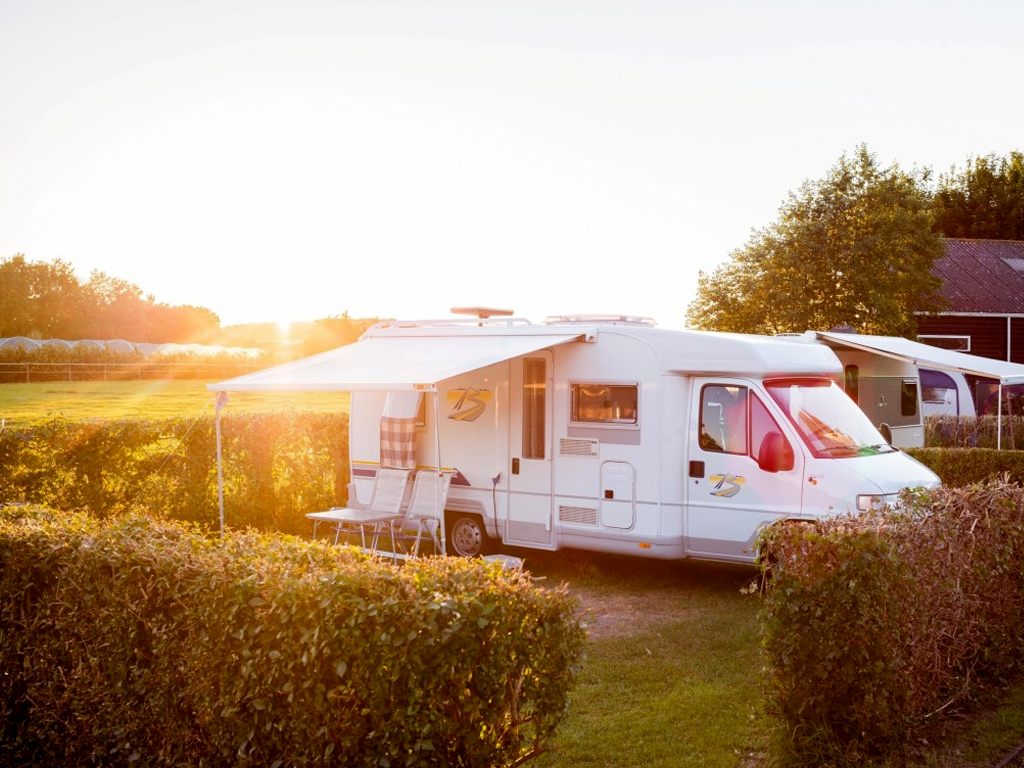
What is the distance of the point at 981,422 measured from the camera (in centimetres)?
2019

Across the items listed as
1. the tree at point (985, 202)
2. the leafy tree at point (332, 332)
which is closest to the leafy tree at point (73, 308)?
the leafy tree at point (332, 332)

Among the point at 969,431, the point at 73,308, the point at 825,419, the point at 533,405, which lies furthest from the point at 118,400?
the point at 73,308

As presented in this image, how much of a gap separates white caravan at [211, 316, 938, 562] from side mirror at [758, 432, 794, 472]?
1 centimetres

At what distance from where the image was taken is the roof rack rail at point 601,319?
36.4 ft

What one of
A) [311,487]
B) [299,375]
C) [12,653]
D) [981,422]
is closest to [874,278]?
[981,422]

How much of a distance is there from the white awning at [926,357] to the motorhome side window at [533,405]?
6.89m

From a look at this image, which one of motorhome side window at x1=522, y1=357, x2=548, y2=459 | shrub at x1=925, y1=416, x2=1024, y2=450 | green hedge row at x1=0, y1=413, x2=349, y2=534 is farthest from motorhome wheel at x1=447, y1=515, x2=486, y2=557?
shrub at x1=925, y1=416, x2=1024, y2=450

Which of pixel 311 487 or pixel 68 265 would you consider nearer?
pixel 311 487

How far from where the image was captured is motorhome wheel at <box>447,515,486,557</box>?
11.8 metres

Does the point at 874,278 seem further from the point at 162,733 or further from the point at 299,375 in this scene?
the point at 162,733

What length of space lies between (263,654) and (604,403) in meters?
6.54

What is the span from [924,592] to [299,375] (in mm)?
6898

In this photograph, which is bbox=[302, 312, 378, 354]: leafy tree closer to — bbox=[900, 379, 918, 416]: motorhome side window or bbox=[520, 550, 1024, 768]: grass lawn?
bbox=[900, 379, 918, 416]: motorhome side window

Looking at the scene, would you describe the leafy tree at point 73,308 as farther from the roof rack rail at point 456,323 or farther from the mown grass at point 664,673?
the mown grass at point 664,673
